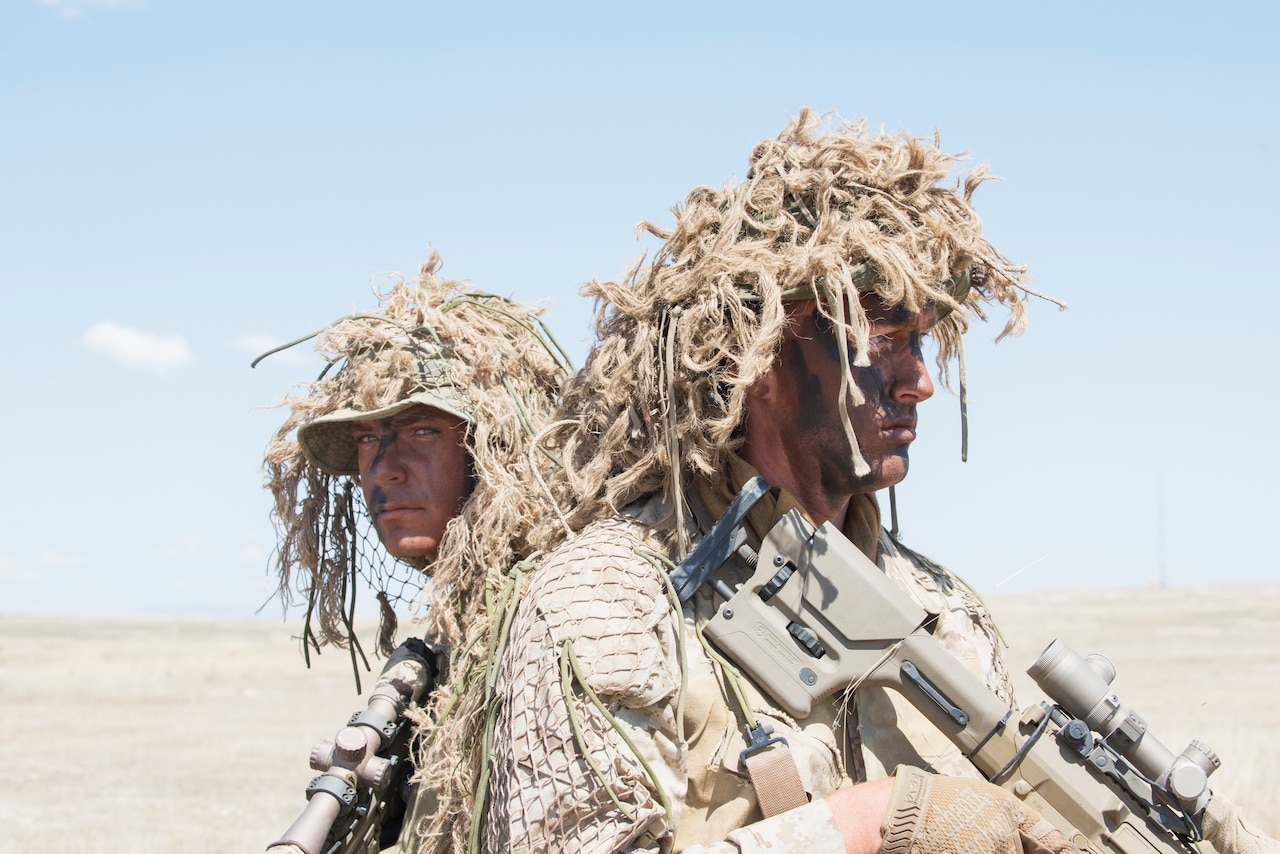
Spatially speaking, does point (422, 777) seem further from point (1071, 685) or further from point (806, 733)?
point (1071, 685)

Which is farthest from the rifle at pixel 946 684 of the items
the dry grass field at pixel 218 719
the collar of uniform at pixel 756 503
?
the dry grass field at pixel 218 719

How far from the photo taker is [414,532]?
3895mm

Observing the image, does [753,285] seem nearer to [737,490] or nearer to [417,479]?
[737,490]

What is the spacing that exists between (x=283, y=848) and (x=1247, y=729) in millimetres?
13208

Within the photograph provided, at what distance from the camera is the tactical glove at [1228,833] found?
2.67 meters

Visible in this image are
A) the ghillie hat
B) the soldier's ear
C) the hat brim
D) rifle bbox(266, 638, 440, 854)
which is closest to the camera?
the ghillie hat

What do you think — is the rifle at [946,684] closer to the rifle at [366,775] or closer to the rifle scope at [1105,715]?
the rifle scope at [1105,715]

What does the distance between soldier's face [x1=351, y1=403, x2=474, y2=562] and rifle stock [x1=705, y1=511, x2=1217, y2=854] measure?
4.64 ft

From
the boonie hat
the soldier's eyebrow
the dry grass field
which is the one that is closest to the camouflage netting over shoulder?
the boonie hat

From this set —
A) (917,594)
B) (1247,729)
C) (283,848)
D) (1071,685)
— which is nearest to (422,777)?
(283,848)

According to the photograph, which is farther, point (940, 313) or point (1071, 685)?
point (940, 313)

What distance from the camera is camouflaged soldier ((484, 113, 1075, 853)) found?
243 centimetres

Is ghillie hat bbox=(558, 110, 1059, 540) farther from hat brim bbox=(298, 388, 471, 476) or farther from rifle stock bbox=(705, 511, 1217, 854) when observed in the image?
hat brim bbox=(298, 388, 471, 476)

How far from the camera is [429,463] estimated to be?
394cm
